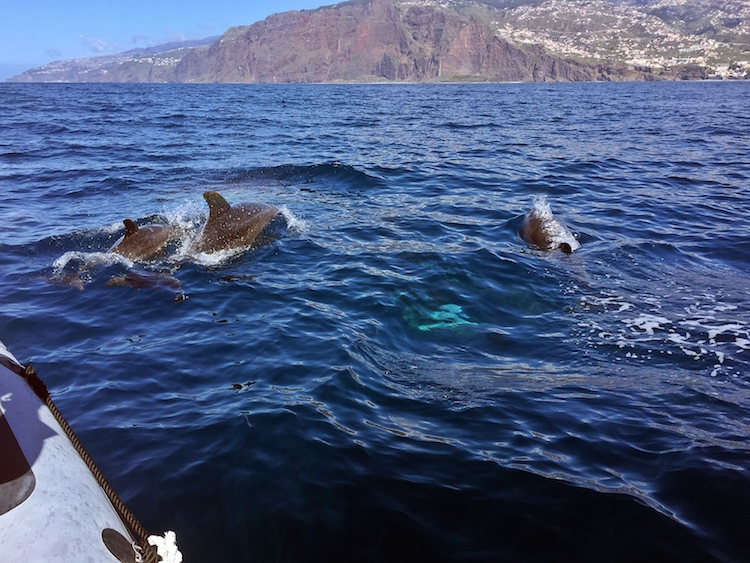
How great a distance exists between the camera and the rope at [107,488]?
3.10 metres

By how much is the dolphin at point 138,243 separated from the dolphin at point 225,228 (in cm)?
72

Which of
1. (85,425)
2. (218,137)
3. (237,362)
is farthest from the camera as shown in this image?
(218,137)

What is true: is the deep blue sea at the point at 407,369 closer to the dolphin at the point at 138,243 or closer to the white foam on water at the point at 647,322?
the white foam on water at the point at 647,322

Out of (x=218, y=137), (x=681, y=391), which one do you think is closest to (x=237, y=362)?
(x=681, y=391)

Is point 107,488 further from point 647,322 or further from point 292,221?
point 292,221

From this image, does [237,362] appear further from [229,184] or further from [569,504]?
[229,184]

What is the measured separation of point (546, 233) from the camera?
451 inches

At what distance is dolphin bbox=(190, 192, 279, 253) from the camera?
424 inches

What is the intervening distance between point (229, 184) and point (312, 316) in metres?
10.4

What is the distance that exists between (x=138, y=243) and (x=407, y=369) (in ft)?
22.2

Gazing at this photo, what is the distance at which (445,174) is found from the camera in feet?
60.7

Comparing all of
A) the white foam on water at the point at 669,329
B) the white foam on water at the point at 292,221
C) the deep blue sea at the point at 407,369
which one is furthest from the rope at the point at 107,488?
the white foam on water at the point at 292,221

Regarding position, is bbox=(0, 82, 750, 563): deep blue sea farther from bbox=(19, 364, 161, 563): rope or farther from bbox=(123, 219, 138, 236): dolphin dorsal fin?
bbox=(123, 219, 138, 236): dolphin dorsal fin

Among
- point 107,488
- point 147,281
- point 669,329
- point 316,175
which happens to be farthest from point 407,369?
point 316,175
